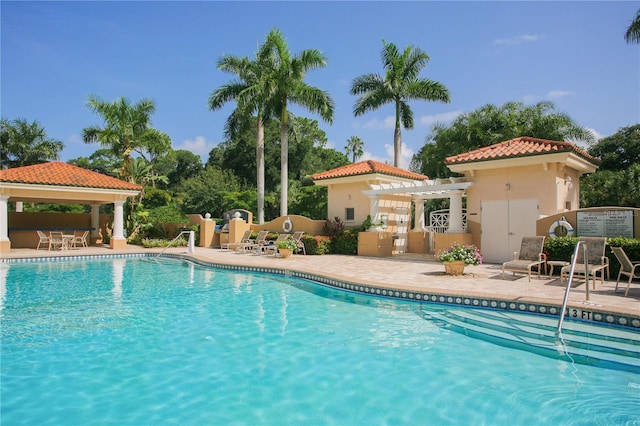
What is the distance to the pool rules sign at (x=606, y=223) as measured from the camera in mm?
11289

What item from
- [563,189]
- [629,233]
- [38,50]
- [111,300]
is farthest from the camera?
[38,50]

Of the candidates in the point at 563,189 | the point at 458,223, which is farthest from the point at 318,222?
the point at 563,189

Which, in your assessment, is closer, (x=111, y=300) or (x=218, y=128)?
(x=111, y=300)

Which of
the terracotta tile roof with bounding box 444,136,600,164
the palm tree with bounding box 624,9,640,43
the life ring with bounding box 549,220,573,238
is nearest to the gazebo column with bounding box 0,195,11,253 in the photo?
the terracotta tile roof with bounding box 444,136,600,164

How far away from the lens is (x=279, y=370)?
5.37 meters

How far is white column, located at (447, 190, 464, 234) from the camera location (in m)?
15.6

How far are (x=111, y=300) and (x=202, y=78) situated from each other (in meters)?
19.7

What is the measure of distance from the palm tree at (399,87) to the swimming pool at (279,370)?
63.1 feet

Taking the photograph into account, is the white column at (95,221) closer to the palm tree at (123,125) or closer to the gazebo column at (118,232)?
the palm tree at (123,125)

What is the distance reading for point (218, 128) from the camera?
27984 millimetres

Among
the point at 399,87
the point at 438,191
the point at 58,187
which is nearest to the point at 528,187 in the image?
the point at 438,191

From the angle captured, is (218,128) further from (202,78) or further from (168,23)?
(168,23)

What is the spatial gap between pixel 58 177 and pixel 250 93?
11367 millimetres

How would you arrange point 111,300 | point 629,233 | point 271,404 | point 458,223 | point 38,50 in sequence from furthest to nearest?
point 38,50 → point 458,223 → point 629,233 → point 111,300 → point 271,404
